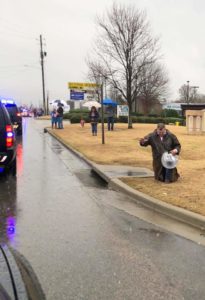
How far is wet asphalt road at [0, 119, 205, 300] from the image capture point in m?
4.44

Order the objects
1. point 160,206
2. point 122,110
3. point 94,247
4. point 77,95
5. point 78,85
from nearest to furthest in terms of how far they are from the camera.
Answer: point 94,247
point 160,206
point 122,110
point 77,95
point 78,85

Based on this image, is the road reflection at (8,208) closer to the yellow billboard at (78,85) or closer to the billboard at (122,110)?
the billboard at (122,110)

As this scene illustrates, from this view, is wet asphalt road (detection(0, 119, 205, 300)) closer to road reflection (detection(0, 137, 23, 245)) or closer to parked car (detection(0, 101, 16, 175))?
road reflection (detection(0, 137, 23, 245))

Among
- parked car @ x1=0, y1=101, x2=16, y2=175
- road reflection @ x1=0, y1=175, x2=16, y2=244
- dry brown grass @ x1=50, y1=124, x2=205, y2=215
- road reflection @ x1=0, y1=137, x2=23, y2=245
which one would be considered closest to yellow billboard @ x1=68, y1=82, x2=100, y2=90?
dry brown grass @ x1=50, y1=124, x2=205, y2=215

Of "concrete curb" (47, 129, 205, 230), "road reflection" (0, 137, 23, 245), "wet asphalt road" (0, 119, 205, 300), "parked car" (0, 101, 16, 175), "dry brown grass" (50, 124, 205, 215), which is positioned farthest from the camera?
"parked car" (0, 101, 16, 175)

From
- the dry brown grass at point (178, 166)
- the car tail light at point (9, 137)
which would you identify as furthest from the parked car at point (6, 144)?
the dry brown grass at point (178, 166)

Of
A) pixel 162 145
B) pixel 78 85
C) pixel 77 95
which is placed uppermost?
pixel 78 85

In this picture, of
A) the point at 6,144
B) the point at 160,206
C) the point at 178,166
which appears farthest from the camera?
the point at 178,166

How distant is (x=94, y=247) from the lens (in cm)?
573

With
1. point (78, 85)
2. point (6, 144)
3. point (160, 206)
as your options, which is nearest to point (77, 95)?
point (78, 85)

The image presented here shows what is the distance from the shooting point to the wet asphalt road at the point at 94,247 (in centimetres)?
444

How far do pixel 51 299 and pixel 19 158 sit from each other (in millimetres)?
11254

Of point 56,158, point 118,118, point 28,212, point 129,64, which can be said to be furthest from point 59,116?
point 28,212

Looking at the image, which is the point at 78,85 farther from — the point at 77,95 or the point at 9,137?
the point at 9,137
